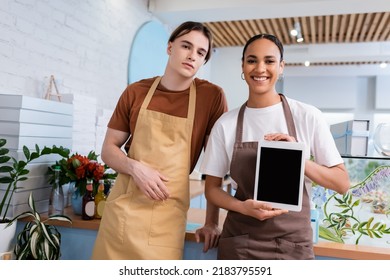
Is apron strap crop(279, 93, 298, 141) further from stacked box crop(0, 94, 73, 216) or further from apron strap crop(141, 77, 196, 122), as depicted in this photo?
stacked box crop(0, 94, 73, 216)

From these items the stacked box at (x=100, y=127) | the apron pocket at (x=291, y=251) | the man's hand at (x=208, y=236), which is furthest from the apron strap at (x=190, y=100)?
the stacked box at (x=100, y=127)

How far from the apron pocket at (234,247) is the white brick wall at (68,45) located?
155 centimetres

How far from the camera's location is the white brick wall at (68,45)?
2.10 m

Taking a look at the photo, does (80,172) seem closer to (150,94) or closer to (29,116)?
(29,116)

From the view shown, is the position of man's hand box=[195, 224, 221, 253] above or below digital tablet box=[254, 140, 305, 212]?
below

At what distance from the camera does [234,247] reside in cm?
126

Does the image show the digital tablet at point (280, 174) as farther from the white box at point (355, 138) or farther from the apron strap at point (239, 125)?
the white box at point (355, 138)

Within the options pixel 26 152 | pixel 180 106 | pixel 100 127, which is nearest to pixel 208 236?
pixel 180 106

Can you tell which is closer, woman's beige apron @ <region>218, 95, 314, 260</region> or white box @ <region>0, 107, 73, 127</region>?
woman's beige apron @ <region>218, 95, 314, 260</region>

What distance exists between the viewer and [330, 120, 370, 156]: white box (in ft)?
5.36

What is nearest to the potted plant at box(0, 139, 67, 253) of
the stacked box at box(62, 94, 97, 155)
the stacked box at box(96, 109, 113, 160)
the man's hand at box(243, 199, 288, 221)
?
the stacked box at box(62, 94, 97, 155)

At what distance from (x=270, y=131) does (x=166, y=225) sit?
1.83ft
